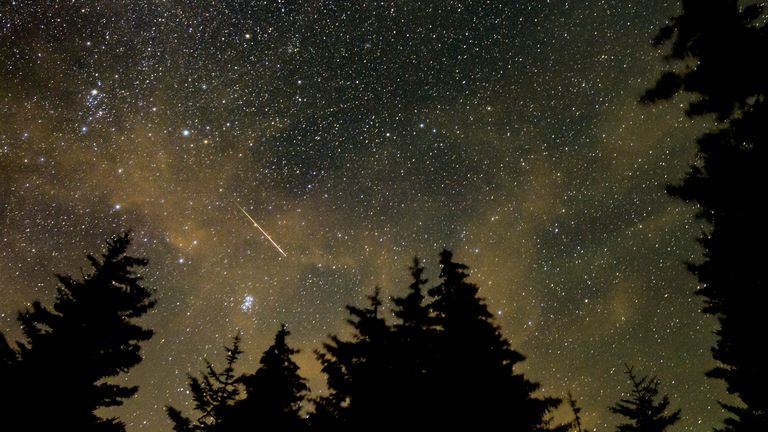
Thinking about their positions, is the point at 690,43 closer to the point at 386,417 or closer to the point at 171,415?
the point at 386,417

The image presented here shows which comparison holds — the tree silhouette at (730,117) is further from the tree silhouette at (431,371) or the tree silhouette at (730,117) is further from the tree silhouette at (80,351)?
the tree silhouette at (80,351)

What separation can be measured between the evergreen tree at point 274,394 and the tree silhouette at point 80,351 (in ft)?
11.6

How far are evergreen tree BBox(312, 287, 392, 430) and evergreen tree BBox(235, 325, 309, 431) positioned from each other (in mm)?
2945

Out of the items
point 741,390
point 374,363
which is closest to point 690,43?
point 374,363

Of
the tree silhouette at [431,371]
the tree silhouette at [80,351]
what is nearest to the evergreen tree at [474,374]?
the tree silhouette at [431,371]

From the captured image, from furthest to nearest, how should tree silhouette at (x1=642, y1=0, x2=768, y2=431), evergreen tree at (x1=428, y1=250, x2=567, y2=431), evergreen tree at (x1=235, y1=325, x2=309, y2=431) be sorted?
evergreen tree at (x1=235, y1=325, x2=309, y2=431) → evergreen tree at (x1=428, y1=250, x2=567, y2=431) → tree silhouette at (x1=642, y1=0, x2=768, y2=431)

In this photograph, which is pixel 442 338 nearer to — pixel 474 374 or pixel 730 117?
pixel 474 374

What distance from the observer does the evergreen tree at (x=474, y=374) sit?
9.48 m

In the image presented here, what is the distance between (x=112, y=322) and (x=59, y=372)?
67.9 inches

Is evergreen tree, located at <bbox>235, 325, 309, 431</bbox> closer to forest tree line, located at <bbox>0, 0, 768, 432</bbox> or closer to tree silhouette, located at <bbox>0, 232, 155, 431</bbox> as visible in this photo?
forest tree line, located at <bbox>0, 0, 768, 432</bbox>

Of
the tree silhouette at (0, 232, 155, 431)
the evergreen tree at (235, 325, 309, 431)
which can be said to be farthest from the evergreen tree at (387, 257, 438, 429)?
the tree silhouette at (0, 232, 155, 431)

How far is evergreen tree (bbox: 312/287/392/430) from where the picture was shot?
1030 cm

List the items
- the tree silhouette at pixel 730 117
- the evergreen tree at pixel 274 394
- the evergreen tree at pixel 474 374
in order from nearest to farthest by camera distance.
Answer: the tree silhouette at pixel 730 117, the evergreen tree at pixel 474 374, the evergreen tree at pixel 274 394

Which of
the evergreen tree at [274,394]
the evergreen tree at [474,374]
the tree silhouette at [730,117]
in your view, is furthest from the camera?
the evergreen tree at [274,394]
